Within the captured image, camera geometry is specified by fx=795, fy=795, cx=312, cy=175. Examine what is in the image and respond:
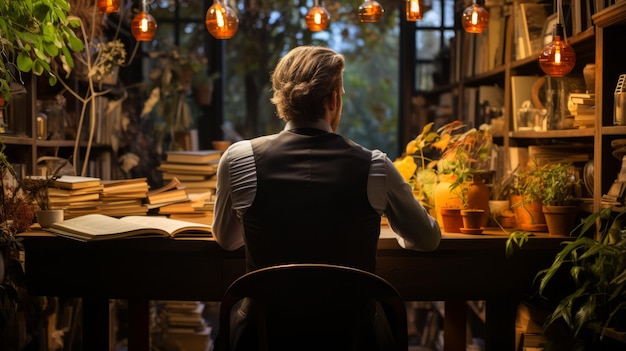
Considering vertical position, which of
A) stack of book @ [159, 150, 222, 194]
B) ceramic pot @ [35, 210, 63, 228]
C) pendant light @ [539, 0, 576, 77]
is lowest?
ceramic pot @ [35, 210, 63, 228]

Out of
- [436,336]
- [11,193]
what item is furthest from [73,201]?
[436,336]

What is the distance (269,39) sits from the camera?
26.8 feet

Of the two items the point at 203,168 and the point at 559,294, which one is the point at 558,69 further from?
the point at 203,168

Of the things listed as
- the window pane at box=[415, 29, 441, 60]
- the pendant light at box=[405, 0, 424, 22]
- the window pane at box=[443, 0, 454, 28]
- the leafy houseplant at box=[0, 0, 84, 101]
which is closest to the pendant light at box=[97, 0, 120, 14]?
the leafy houseplant at box=[0, 0, 84, 101]

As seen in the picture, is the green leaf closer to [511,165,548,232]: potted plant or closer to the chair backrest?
the chair backrest

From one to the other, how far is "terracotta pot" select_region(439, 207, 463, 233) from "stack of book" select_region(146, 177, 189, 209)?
110 cm

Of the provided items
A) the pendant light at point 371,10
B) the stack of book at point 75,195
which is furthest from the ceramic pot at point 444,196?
the stack of book at point 75,195

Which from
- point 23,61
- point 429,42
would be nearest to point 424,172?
point 23,61

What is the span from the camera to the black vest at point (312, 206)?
2076 millimetres

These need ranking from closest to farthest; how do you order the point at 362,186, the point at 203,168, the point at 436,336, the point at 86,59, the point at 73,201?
the point at 362,186
the point at 73,201
the point at 203,168
the point at 86,59
the point at 436,336

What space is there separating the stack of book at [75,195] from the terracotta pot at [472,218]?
54.0 inches

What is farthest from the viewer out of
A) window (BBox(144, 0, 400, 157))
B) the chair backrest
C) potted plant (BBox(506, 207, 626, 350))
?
window (BBox(144, 0, 400, 157))

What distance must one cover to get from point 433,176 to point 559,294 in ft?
2.15

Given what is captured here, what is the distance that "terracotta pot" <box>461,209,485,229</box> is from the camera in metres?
2.80
